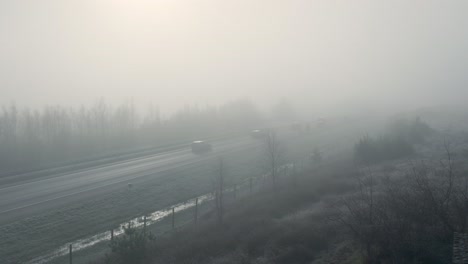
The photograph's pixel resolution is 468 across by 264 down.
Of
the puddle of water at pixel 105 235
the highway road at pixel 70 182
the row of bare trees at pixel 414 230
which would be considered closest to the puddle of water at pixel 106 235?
the puddle of water at pixel 105 235

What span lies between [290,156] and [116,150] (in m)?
25.4

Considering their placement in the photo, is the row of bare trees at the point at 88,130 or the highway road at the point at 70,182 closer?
the highway road at the point at 70,182

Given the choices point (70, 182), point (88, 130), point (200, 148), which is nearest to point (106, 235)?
point (70, 182)

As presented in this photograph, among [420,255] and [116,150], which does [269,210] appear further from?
[116,150]

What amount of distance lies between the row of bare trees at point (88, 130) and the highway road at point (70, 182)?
26.6ft

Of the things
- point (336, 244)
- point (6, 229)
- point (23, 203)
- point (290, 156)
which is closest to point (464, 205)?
point (336, 244)

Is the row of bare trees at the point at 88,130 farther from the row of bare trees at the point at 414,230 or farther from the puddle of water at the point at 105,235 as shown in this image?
the row of bare trees at the point at 414,230

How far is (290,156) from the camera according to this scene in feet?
153

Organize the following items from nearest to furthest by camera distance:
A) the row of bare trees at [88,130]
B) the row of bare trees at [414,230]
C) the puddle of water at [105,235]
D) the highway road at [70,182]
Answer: the row of bare trees at [414,230], the puddle of water at [105,235], the highway road at [70,182], the row of bare trees at [88,130]

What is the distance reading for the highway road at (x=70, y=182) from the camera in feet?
85.4

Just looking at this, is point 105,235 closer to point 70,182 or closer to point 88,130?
point 70,182

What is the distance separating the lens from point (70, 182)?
33.2 metres

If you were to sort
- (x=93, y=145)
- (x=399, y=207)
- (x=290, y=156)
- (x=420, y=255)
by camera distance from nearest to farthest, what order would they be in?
(x=420, y=255)
(x=399, y=207)
(x=290, y=156)
(x=93, y=145)

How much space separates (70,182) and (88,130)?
34.1 metres
